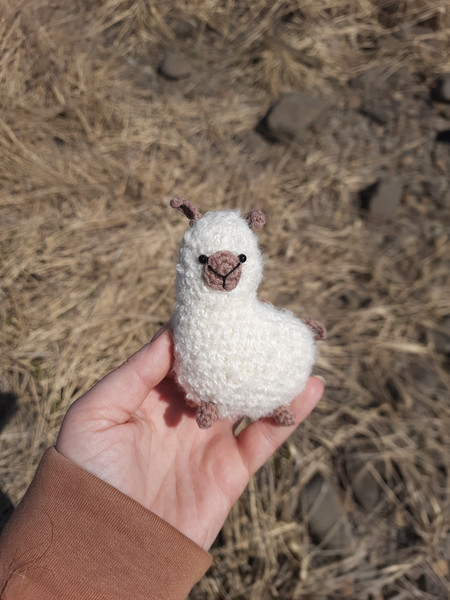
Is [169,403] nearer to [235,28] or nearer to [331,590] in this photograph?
[331,590]

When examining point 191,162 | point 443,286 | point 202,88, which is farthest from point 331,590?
point 202,88

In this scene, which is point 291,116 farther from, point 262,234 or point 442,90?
point 442,90

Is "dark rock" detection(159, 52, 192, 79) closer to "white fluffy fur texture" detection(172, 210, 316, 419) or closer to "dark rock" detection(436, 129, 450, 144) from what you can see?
"dark rock" detection(436, 129, 450, 144)

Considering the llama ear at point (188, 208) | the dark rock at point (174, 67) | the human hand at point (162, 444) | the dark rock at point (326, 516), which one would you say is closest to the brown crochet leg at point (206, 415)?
the human hand at point (162, 444)

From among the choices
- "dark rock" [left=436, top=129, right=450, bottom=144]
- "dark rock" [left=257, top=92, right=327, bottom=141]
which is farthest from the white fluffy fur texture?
A: "dark rock" [left=436, top=129, right=450, bottom=144]

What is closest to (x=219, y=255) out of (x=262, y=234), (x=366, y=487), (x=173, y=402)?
(x=173, y=402)
